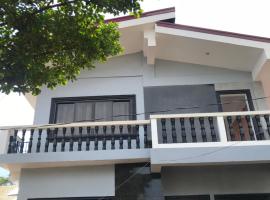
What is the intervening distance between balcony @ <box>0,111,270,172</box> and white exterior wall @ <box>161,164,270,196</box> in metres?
0.54

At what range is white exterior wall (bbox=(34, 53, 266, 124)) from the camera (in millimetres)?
7289

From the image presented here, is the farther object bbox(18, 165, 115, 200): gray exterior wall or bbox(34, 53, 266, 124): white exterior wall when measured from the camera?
bbox(34, 53, 266, 124): white exterior wall

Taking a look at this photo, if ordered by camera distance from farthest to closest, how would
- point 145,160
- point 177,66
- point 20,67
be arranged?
point 177,66
point 145,160
point 20,67

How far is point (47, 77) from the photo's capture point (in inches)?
173

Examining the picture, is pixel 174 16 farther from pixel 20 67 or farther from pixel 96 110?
pixel 20 67

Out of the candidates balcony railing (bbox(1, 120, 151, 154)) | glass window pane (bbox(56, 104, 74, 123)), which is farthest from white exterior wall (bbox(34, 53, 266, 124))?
balcony railing (bbox(1, 120, 151, 154))

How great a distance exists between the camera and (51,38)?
427 centimetres

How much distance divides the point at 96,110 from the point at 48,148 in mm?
1335

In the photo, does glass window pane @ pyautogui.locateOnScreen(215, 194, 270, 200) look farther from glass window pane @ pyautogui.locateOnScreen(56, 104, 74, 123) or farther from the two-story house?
glass window pane @ pyautogui.locateOnScreen(56, 104, 74, 123)

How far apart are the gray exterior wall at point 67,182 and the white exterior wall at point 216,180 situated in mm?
1150

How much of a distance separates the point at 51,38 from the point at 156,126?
8.42 ft

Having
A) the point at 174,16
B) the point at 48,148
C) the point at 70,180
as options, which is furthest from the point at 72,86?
the point at 174,16

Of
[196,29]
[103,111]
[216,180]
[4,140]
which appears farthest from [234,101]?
[4,140]

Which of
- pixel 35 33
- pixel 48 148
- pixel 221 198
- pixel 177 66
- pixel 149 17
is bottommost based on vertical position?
pixel 221 198
